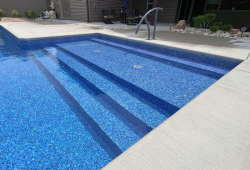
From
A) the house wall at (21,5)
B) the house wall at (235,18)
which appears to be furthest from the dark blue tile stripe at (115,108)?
the house wall at (21,5)

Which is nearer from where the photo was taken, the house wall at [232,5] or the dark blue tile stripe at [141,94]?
the dark blue tile stripe at [141,94]

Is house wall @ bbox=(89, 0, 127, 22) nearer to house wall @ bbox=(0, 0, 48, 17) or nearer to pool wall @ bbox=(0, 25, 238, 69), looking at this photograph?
pool wall @ bbox=(0, 25, 238, 69)

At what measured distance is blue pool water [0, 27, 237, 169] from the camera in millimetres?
1315

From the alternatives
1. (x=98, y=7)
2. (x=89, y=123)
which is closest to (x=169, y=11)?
(x=98, y=7)

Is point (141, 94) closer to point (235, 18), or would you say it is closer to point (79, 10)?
point (235, 18)

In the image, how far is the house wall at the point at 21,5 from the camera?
13.6 m

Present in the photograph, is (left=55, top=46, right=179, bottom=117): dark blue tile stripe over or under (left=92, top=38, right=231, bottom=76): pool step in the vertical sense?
under

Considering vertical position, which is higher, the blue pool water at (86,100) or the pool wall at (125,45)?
the pool wall at (125,45)

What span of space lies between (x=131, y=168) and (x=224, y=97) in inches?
53.7

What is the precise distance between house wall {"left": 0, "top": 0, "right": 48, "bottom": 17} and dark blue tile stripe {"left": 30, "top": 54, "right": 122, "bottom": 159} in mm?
16992

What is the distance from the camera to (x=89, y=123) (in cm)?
165

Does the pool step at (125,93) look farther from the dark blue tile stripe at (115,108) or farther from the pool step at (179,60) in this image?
the pool step at (179,60)

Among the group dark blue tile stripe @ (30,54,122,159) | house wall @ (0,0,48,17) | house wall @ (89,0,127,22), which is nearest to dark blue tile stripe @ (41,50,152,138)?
dark blue tile stripe @ (30,54,122,159)

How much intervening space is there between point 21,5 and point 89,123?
61.6 feet
